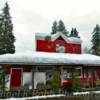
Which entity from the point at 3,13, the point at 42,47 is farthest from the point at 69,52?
the point at 3,13

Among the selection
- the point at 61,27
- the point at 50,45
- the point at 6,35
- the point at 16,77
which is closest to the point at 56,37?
the point at 50,45

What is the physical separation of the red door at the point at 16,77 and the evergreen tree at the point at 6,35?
24475 millimetres

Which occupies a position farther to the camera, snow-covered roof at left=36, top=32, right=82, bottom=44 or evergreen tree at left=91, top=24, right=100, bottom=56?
evergreen tree at left=91, top=24, right=100, bottom=56

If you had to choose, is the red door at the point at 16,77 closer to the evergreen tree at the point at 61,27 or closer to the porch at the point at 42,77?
the porch at the point at 42,77

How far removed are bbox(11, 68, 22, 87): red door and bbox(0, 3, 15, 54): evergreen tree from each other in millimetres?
24475

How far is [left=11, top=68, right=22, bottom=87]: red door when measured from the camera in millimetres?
28969

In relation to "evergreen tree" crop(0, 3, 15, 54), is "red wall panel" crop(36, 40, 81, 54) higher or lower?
lower

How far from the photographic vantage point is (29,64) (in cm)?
2712

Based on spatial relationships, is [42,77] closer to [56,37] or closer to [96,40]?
[56,37]

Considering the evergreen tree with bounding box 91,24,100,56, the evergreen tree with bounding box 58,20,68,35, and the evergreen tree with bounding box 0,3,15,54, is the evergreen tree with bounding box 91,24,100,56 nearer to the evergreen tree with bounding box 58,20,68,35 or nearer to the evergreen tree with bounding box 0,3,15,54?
the evergreen tree with bounding box 58,20,68,35

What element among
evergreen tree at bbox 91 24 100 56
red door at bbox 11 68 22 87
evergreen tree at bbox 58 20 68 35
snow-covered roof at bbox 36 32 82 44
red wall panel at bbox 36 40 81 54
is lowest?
red door at bbox 11 68 22 87

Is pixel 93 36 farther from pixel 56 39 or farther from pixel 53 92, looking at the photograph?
pixel 53 92

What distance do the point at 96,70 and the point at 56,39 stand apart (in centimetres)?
816

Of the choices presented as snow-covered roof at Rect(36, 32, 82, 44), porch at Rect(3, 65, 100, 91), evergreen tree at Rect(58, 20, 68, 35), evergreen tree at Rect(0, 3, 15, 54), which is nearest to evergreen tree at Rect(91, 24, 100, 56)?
evergreen tree at Rect(58, 20, 68, 35)
